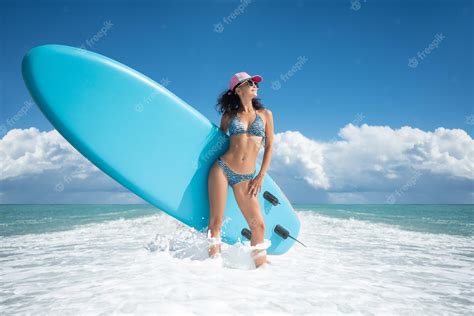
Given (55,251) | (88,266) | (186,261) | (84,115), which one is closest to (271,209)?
(186,261)

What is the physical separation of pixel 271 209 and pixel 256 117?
1.13 metres

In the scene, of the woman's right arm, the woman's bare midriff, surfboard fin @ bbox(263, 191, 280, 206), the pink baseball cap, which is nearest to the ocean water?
surfboard fin @ bbox(263, 191, 280, 206)

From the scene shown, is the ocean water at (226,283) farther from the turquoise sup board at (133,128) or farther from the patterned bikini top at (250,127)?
the patterned bikini top at (250,127)

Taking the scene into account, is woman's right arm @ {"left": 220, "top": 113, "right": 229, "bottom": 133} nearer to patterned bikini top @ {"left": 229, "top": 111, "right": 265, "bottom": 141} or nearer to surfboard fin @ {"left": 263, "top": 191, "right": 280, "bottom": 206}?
patterned bikini top @ {"left": 229, "top": 111, "right": 265, "bottom": 141}

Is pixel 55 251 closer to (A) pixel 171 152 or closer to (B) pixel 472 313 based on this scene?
(A) pixel 171 152

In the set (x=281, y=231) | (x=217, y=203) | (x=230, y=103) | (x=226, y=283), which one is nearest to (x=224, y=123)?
(x=230, y=103)

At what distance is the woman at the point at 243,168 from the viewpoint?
2.75m

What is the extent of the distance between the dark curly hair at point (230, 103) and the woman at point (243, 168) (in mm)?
27

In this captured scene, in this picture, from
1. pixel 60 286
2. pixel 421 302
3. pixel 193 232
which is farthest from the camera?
pixel 193 232

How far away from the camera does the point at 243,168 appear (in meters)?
2.77

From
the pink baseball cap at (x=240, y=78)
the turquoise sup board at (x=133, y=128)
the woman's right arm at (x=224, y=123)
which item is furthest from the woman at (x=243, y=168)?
the turquoise sup board at (x=133, y=128)

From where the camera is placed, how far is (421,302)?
199cm

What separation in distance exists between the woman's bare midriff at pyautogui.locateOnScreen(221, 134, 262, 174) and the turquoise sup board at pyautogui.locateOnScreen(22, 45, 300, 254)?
0.37 meters

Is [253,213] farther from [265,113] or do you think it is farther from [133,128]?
[133,128]
